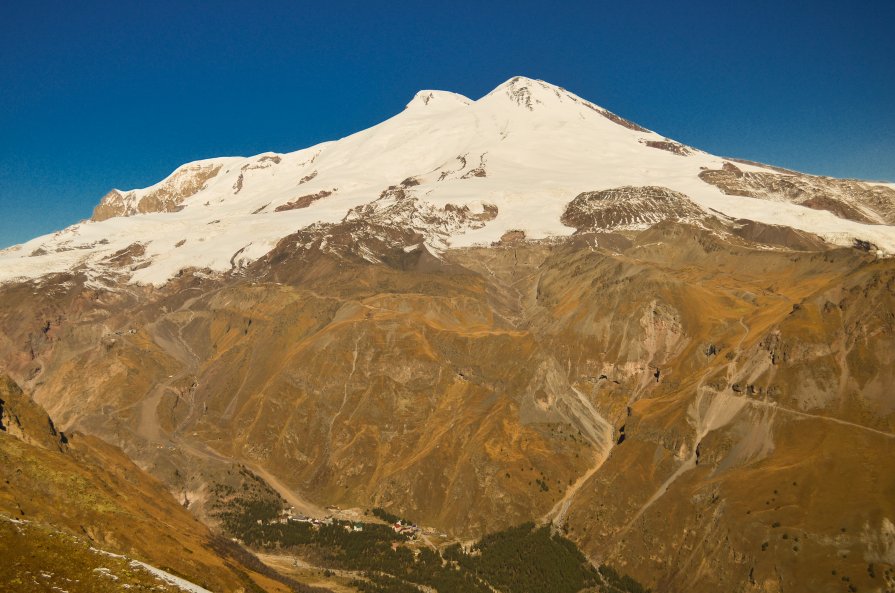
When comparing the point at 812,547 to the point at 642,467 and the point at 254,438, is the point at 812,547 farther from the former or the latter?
the point at 254,438

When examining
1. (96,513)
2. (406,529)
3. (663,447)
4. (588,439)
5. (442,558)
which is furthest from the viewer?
(588,439)

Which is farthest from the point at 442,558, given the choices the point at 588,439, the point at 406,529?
the point at 588,439

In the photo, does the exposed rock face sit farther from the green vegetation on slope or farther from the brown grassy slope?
the brown grassy slope

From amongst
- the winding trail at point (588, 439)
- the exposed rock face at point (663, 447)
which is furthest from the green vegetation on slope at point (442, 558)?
the winding trail at point (588, 439)

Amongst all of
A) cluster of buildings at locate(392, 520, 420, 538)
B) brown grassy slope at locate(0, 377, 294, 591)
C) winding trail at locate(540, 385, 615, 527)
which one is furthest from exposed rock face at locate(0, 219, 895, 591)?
brown grassy slope at locate(0, 377, 294, 591)

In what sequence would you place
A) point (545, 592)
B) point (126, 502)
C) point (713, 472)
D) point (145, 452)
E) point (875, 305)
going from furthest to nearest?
point (145, 452) < point (875, 305) < point (713, 472) < point (545, 592) < point (126, 502)

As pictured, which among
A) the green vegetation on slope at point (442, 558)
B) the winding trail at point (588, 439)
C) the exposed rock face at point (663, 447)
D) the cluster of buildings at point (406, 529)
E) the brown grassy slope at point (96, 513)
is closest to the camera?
the brown grassy slope at point (96, 513)

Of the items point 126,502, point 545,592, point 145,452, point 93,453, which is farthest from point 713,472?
point 145,452

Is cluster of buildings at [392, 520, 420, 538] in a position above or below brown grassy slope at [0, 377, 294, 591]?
below

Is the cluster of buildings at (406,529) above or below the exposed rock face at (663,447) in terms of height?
below

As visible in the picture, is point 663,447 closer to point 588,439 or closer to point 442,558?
point 588,439

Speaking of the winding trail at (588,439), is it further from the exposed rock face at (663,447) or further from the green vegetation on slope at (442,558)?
the green vegetation on slope at (442,558)
